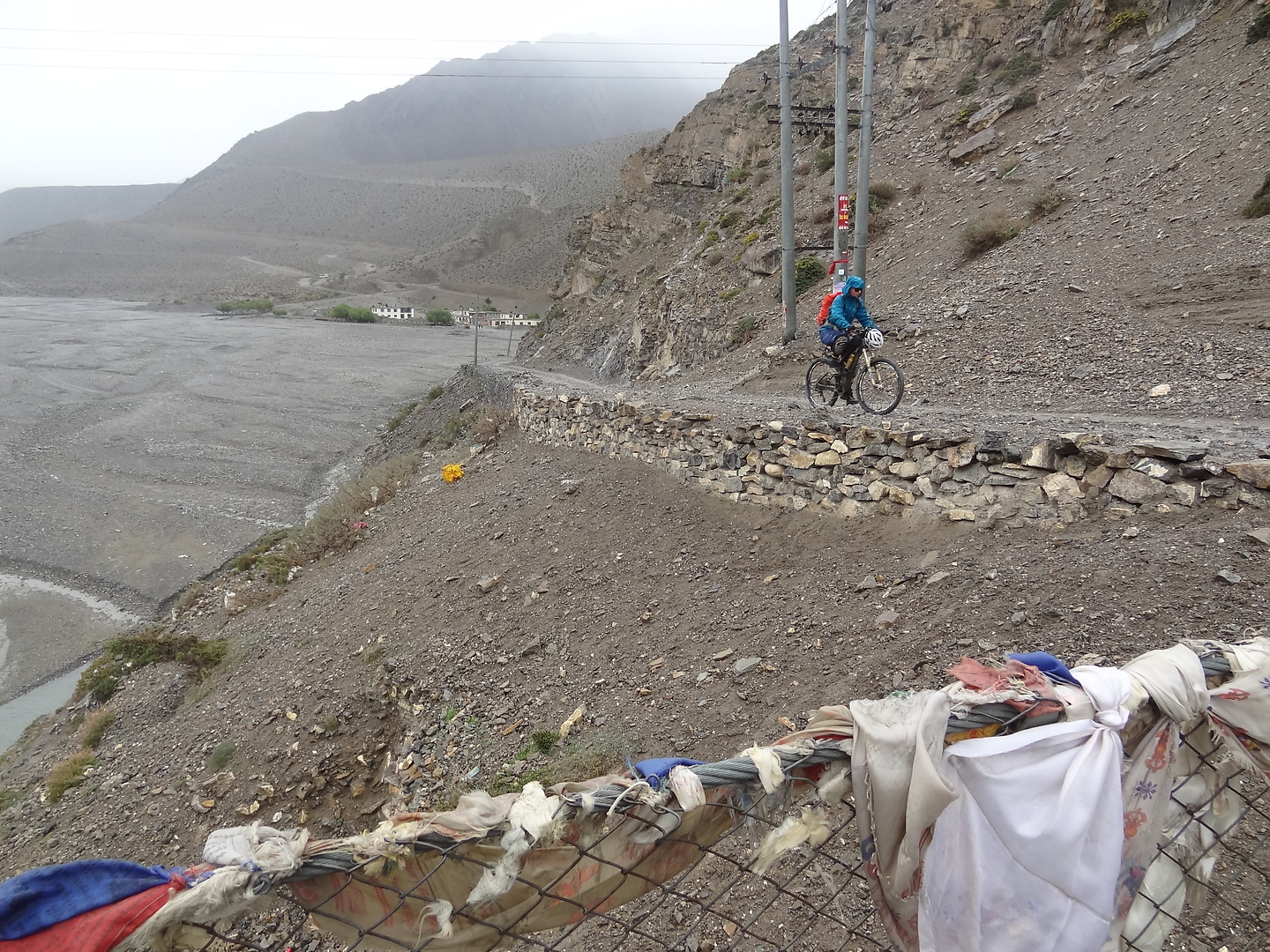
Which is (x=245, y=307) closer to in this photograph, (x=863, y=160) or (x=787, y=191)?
(x=787, y=191)

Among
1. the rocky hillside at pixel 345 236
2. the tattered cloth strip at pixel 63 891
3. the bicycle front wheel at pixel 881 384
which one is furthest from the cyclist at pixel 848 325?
the rocky hillside at pixel 345 236

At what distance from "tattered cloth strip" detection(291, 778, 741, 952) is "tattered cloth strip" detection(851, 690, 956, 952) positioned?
0.33 metres

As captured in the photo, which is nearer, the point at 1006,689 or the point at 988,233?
the point at 1006,689

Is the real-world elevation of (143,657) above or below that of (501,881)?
below

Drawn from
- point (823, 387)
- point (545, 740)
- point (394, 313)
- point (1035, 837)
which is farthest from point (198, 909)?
point (394, 313)

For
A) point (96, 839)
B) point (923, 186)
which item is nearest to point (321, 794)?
point (96, 839)

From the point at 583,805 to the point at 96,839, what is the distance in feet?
34.8

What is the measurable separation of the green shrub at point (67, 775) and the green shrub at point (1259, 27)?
25232 millimetres

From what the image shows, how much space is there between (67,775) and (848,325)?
13.1 metres

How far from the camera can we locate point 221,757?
9.02 meters

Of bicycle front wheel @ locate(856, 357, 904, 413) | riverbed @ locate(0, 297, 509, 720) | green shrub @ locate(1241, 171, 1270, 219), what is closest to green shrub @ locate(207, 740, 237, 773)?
bicycle front wheel @ locate(856, 357, 904, 413)

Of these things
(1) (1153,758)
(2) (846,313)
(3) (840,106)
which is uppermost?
(3) (840,106)

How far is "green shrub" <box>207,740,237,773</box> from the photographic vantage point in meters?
8.94

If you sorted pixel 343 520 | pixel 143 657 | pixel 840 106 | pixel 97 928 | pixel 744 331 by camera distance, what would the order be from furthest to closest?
1. pixel 744 331
2. pixel 343 520
3. pixel 840 106
4. pixel 143 657
5. pixel 97 928
